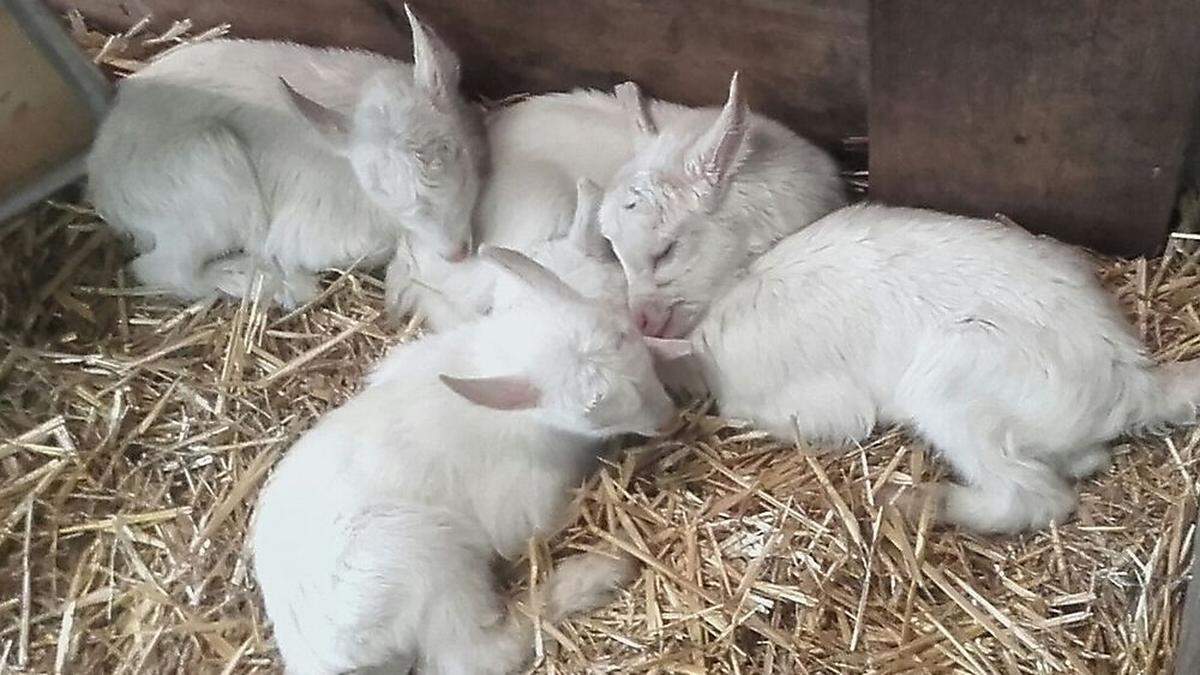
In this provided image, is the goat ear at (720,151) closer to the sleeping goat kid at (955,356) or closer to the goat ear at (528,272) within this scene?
the sleeping goat kid at (955,356)

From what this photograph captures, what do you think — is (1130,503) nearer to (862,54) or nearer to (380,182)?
(862,54)

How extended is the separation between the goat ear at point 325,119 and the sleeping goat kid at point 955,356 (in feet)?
3.67

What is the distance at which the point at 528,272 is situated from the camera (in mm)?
2930

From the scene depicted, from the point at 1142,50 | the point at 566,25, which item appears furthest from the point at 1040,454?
the point at 566,25

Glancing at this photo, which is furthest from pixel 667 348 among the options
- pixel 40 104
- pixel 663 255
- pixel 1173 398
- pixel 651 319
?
pixel 40 104

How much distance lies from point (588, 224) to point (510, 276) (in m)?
0.33

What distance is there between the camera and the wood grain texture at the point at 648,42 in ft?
10.8

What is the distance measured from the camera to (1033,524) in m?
2.88

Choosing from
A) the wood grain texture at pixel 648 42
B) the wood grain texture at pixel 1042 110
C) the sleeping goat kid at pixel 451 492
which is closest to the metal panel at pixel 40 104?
the wood grain texture at pixel 648 42

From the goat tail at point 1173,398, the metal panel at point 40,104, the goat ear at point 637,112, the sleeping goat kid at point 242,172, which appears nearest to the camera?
the goat tail at point 1173,398

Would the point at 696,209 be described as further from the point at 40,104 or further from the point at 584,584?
the point at 40,104

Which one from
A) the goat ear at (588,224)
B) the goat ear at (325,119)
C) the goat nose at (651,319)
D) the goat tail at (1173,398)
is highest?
the goat ear at (325,119)

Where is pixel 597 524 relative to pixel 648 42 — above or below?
below

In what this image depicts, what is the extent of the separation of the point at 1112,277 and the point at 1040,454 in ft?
2.03
